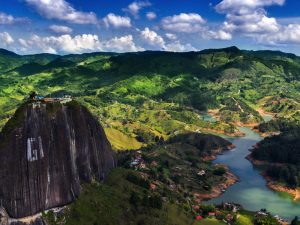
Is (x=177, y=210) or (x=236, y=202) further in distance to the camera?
(x=236, y=202)

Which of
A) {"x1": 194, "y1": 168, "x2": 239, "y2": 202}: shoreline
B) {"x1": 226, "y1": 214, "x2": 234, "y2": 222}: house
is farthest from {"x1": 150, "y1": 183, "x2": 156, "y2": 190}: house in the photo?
{"x1": 194, "y1": 168, "x2": 239, "y2": 202}: shoreline

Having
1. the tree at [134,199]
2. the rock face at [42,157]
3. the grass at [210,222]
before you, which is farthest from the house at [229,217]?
the rock face at [42,157]

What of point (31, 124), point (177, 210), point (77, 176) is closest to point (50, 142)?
point (31, 124)

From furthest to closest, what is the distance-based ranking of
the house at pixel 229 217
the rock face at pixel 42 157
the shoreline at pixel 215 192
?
the shoreline at pixel 215 192, the house at pixel 229 217, the rock face at pixel 42 157

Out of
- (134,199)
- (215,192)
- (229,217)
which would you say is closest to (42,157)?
(134,199)

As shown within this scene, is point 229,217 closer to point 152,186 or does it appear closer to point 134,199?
point 152,186

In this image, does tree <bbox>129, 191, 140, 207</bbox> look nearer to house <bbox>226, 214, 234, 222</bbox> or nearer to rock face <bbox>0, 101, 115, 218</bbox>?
rock face <bbox>0, 101, 115, 218</bbox>

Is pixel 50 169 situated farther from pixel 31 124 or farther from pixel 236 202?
pixel 236 202

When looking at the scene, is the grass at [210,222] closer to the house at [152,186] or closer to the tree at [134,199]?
the house at [152,186]
